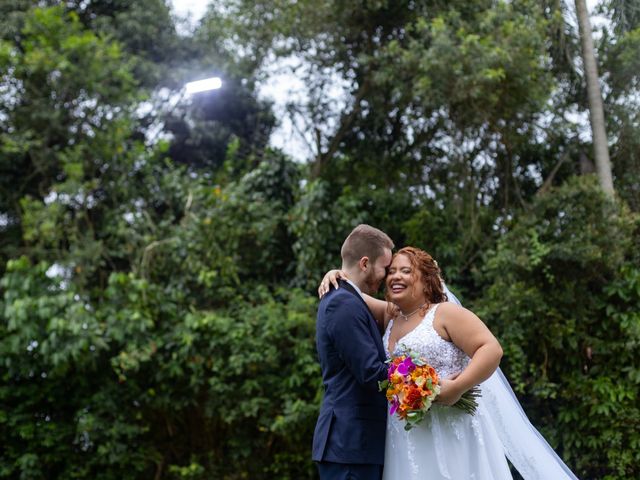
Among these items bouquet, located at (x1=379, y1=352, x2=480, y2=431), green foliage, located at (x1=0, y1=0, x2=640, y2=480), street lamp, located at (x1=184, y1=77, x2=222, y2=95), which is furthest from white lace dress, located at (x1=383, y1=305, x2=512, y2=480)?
street lamp, located at (x1=184, y1=77, x2=222, y2=95)

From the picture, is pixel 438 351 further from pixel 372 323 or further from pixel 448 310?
pixel 372 323

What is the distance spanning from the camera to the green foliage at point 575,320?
6.37m

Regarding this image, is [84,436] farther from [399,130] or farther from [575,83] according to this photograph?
[575,83]

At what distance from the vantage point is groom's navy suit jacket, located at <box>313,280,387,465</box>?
10.2 feet

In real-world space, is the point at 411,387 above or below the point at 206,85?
below

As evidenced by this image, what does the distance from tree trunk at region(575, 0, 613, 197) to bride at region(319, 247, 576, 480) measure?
441 centimetres

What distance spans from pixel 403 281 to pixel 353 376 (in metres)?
0.45

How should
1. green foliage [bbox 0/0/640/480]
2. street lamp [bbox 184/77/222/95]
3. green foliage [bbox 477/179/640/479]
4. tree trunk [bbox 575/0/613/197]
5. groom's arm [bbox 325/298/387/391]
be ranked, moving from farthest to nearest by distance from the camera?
street lamp [bbox 184/77/222/95] → tree trunk [bbox 575/0/613/197] → green foliage [bbox 0/0/640/480] → green foliage [bbox 477/179/640/479] → groom's arm [bbox 325/298/387/391]

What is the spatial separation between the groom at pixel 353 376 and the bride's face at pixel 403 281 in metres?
0.05

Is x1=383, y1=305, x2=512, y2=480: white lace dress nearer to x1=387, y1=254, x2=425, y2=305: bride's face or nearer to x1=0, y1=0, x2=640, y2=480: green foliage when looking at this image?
x1=387, y1=254, x2=425, y2=305: bride's face

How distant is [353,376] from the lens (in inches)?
125

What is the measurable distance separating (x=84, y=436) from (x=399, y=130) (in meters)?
4.72

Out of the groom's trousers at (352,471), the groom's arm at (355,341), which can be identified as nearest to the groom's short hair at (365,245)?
the groom's arm at (355,341)

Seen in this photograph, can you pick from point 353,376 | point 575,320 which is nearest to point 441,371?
point 353,376
